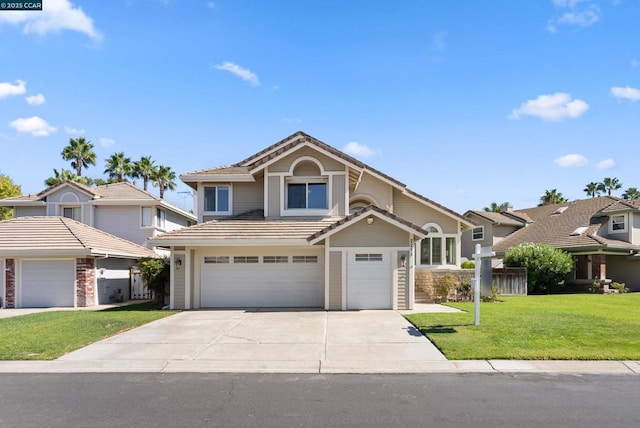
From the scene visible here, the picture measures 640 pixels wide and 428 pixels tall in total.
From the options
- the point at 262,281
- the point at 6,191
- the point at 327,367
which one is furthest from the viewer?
the point at 6,191

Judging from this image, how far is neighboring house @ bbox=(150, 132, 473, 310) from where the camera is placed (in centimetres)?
1664

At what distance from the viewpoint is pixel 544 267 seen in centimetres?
2645

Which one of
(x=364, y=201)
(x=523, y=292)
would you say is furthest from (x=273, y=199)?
(x=523, y=292)

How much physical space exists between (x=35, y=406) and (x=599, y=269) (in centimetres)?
2984

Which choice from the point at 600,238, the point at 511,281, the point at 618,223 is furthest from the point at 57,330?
the point at 618,223

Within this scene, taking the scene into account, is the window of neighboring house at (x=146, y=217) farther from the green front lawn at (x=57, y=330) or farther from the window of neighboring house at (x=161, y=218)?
the green front lawn at (x=57, y=330)

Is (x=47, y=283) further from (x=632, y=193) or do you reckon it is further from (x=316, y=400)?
(x=632, y=193)

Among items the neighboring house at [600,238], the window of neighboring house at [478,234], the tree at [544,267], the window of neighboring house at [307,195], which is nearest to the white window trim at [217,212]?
the window of neighboring house at [307,195]

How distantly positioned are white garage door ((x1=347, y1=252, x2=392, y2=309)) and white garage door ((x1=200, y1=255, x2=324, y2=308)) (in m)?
1.62

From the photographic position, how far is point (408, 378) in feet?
25.8

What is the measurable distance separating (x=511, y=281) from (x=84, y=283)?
22.0 meters

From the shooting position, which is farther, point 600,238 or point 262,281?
point 600,238

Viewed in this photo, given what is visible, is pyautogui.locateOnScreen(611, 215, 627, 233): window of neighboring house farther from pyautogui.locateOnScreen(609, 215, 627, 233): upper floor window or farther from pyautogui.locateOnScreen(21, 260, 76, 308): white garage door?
pyautogui.locateOnScreen(21, 260, 76, 308): white garage door

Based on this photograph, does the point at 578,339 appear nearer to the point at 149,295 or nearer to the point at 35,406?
the point at 35,406
